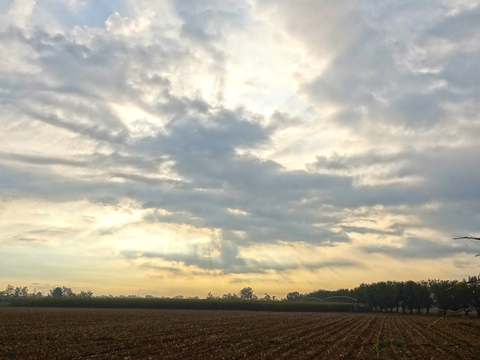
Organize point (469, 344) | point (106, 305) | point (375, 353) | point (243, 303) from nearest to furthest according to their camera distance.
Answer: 1. point (375, 353)
2. point (469, 344)
3. point (106, 305)
4. point (243, 303)

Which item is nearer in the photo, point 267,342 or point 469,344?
point 267,342

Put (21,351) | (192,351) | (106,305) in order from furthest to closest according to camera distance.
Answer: (106,305) < (192,351) < (21,351)

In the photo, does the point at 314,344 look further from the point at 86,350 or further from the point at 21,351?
the point at 21,351

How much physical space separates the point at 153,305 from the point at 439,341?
9634 centimetres

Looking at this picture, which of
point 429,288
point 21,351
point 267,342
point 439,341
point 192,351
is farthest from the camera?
point 429,288

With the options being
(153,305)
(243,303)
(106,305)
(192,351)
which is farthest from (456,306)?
(192,351)

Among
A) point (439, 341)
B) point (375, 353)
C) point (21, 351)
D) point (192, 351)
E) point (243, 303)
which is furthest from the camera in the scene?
point (243, 303)

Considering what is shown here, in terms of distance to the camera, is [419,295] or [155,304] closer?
[155,304]

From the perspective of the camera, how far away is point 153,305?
382 feet

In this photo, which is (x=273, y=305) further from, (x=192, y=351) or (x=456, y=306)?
(x=192, y=351)

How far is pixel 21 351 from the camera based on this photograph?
Result: 23.0 m

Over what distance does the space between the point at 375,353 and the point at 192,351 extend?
1353cm

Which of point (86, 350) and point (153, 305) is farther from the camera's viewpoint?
point (153, 305)

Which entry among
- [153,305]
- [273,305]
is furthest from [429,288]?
[153,305]
